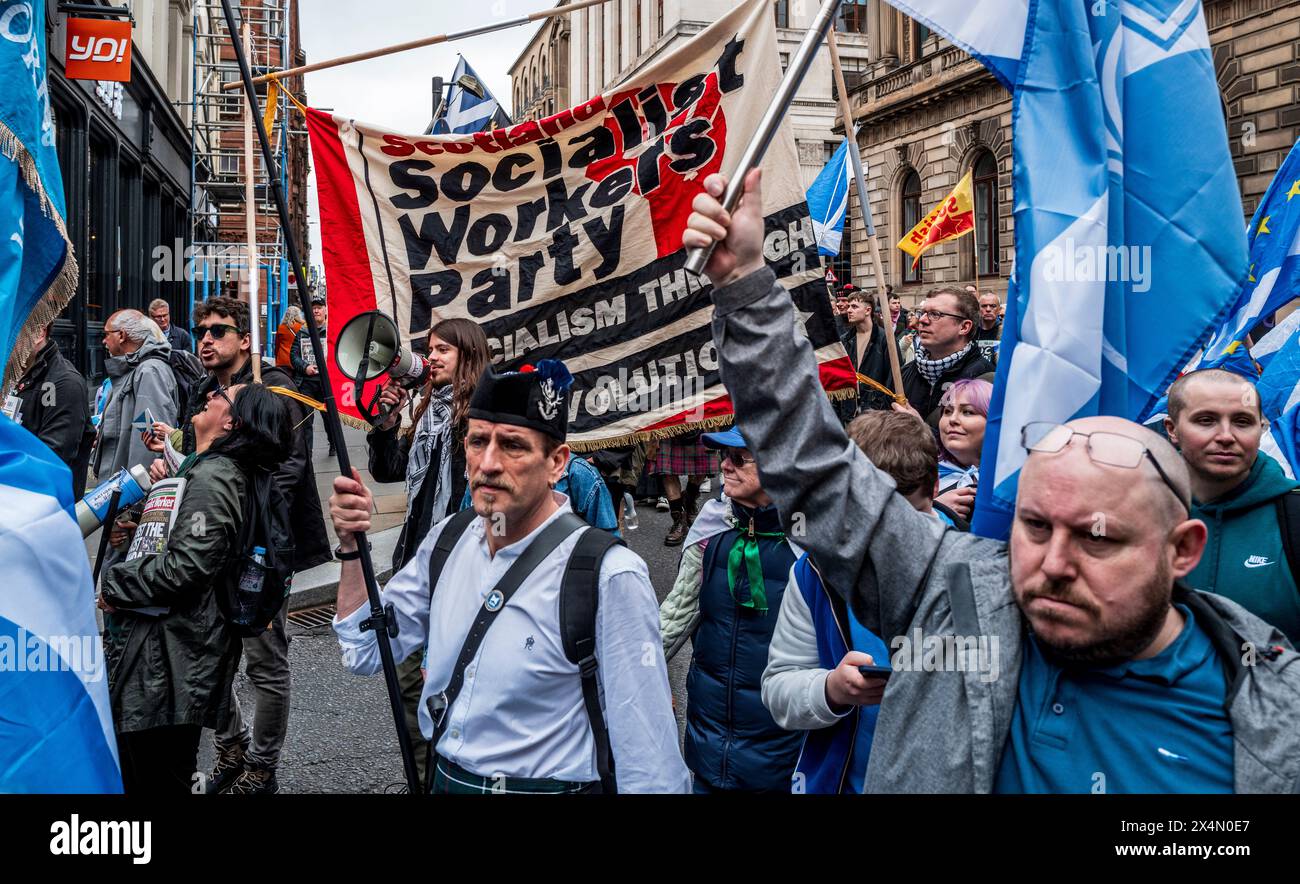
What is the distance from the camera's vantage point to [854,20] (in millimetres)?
40000

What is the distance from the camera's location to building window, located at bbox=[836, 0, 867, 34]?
36688 millimetres

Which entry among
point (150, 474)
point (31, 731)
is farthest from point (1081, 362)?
point (150, 474)

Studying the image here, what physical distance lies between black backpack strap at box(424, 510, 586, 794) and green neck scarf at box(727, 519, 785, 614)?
90 centimetres

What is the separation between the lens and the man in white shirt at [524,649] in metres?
2.38

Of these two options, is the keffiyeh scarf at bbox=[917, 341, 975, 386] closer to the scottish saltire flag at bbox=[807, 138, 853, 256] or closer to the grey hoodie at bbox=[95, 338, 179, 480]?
the scottish saltire flag at bbox=[807, 138, 853, 256]

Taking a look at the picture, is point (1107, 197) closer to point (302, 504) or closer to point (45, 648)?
point (45, 648)

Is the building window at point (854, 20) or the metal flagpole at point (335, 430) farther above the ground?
the building window at point (854, 20)

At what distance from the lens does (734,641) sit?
330 centimetres

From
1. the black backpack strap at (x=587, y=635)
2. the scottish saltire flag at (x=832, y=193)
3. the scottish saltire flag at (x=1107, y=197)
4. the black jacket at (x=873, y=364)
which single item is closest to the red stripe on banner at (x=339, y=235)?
the black backpack strap at (x=587, y=635)

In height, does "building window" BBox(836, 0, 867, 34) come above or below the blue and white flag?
above

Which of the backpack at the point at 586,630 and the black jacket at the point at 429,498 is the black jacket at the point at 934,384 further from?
the backpack at the point at 586,630

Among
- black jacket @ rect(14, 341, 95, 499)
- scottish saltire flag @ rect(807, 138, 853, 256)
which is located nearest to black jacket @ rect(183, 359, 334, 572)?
black jacket @ rect(14, 341, 95, 499)

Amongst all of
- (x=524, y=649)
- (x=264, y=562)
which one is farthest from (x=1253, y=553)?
(x=264, y=562)
